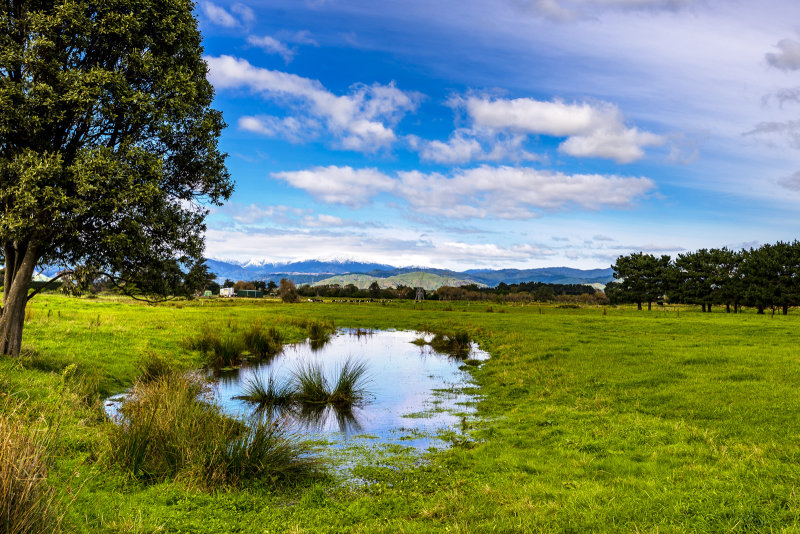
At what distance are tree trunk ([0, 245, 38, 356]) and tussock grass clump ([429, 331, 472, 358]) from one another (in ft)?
81.7

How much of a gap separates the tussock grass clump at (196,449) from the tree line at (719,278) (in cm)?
9392

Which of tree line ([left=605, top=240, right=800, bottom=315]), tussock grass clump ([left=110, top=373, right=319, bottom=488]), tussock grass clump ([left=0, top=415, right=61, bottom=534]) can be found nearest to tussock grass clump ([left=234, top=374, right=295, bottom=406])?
tussock grass clump ([left=110, top=373, right=319, bottom=488])

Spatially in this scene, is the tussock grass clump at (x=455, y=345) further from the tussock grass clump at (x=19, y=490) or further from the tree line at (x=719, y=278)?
the tree line at (x=719, y=278)

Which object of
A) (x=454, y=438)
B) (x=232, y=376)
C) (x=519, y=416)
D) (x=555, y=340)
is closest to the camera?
(x=454, y=438)

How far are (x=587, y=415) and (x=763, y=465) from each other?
5672mm

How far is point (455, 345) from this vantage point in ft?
119

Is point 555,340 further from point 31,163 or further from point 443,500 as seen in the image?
point 31,163

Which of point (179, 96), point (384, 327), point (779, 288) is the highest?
point (179, 96)

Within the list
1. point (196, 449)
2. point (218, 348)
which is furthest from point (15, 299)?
point (218, 348)

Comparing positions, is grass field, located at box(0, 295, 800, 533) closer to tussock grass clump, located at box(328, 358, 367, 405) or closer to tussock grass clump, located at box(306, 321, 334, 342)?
tussock grass clump, located at box(328, 358, 367, 405)

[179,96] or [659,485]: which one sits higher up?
[179,96]

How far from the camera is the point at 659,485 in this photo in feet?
27.3

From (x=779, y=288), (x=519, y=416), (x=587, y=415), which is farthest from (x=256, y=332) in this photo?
(x=779, y=288)

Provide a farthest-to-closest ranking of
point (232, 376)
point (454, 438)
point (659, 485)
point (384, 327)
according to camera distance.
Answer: point (384, 327), point (232, 376), point (454, 438), point (659, 485)
